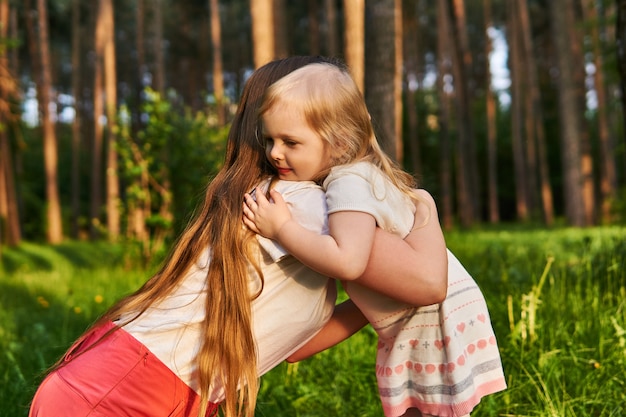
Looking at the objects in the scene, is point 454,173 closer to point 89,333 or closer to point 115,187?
point 115,187

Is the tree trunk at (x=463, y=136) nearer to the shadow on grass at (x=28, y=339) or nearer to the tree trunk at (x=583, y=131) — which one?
the tree trunk at (x=583, y=131)

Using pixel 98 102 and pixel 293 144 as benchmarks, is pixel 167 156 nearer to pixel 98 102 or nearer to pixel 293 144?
pixel 293 144

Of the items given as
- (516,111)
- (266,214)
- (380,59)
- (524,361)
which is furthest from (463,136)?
(266,214)

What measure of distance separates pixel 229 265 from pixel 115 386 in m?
0.39

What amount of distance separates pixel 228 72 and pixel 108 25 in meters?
22.4

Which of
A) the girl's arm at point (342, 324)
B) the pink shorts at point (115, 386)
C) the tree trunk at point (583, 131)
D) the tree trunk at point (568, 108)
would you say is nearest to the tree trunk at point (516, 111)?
the tree trunk at point (583, 131)

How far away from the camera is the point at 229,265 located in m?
1.70

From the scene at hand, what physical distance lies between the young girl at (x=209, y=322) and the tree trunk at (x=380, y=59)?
12.6 feet

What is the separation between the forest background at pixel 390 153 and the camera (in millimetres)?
3002

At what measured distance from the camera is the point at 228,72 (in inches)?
1684

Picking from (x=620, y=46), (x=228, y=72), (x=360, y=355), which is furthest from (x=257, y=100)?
(x=228, y=72)

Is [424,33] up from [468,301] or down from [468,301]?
up

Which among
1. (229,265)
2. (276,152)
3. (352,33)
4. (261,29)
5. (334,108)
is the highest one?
(261,29)

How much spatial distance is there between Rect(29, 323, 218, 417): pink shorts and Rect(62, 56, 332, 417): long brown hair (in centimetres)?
7
